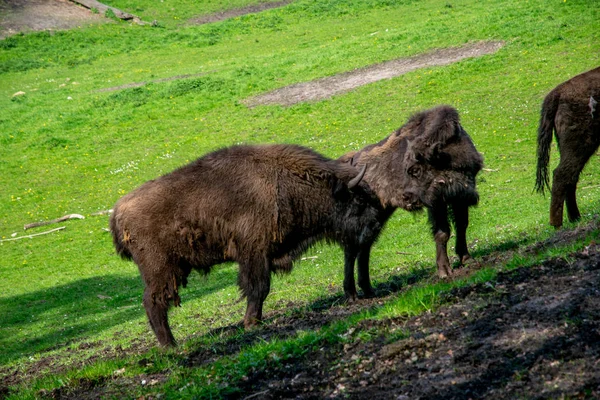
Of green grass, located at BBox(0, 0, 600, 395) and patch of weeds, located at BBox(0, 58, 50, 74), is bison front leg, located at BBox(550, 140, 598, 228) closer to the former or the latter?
green grass, located at BBox(0, 0, 600, 395)

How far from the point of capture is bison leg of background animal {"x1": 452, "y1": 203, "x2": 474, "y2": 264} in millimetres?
10844

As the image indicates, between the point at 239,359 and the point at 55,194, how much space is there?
19352 millimetres

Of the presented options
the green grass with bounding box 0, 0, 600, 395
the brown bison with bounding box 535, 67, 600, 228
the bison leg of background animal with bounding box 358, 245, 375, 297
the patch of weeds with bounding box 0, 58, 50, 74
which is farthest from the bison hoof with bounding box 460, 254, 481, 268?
the patch of weeds with bounding box 0, 58, 50, 74

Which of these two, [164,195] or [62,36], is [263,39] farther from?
[164,195]

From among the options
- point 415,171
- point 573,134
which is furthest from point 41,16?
point 415,171

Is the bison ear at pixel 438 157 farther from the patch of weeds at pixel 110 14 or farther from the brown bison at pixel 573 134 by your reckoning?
the patch of weeds at pixel 110 14

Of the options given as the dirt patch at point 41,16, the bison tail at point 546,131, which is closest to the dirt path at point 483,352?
the bison tail at point 546,131

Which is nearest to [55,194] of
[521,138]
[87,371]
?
[521,138]

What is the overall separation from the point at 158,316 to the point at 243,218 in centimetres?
161

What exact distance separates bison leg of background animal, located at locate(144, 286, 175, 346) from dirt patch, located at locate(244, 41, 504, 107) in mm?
19088

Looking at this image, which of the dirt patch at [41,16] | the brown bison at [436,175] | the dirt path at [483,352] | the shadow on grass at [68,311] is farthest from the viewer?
the dirt patch at [41,16]

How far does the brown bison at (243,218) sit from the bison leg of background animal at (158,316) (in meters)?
0.01

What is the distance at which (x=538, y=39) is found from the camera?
28.0 m

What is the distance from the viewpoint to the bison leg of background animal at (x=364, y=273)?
10.5 meters
